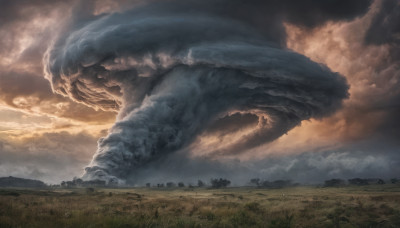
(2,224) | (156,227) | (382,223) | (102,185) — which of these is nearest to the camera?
(2,224)

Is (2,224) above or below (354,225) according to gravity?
above

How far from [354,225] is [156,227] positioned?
594 inches

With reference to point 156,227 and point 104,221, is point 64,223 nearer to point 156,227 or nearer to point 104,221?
point 104,221

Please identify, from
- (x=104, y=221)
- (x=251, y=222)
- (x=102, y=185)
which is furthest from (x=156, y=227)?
(x=102, y=185)

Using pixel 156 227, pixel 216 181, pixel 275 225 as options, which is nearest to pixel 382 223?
pixel 275 225

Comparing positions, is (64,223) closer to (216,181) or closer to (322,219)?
(322,219)

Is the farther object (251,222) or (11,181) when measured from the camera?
(11,181)

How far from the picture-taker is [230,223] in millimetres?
20344

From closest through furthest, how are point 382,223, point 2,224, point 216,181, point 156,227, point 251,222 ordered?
1. point 2,224
2. point 156,227
3. point 251,222
4. point 382,223
5. point 216,181

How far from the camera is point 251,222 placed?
21.6 metres

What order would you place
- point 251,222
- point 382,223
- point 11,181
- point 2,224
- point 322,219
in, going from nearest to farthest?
point 2,224 → point 251,222 → point 382,223 → point 322,219 → point 11,181

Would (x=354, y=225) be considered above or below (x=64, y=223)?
below

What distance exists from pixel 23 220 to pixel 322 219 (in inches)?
886

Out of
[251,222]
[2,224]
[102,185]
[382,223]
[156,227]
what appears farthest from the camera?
[102,185]
